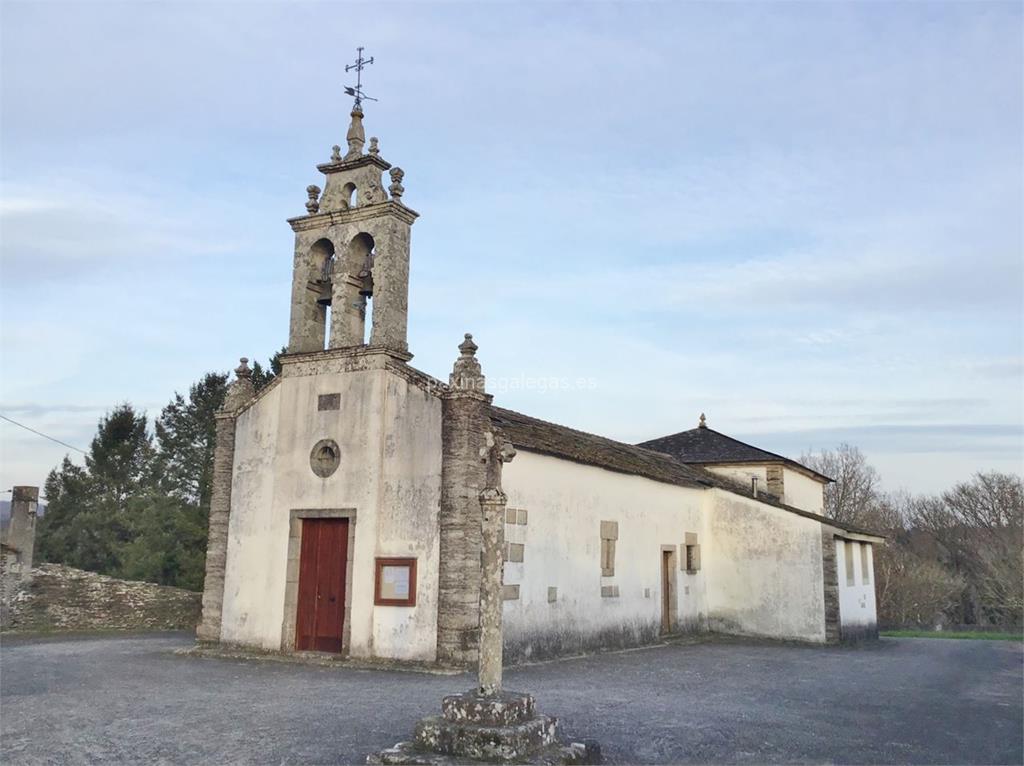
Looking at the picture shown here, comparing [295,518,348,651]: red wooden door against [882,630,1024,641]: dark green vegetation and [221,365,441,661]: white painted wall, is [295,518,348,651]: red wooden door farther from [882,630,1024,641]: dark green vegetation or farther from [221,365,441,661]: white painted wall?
[882,630,1024,641]: dark green vegetation

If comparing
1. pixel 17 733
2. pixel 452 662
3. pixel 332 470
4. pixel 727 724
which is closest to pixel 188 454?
pixel 332 470

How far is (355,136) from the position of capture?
16844 mm

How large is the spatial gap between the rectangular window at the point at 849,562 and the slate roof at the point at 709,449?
5112 mm

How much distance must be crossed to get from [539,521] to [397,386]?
3.55 m

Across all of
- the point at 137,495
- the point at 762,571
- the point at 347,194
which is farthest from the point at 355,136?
the point at 137,495

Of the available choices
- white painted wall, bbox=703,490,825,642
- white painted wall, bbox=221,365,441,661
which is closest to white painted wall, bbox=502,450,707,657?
white painted wall, bbox=703,490,825,642

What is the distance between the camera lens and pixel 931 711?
33.2 ft

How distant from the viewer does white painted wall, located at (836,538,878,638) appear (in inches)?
819

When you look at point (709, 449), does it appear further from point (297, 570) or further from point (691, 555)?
point (297, 570)

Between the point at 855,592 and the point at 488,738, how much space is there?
1835cm

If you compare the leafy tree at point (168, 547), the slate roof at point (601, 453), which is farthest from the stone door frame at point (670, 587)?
the leafy tree at point (168, 547)

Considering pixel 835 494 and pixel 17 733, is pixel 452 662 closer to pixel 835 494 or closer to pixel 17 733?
pixel 17 733

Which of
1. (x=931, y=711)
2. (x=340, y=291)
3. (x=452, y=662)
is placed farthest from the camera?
(x=340, y=291)

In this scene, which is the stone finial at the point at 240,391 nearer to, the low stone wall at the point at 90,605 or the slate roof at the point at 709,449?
the low stone wall at the point at 90,605
